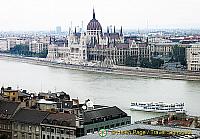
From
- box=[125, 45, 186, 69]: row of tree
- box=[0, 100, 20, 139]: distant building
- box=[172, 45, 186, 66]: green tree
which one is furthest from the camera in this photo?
box=[172, 45, 186, 66]: green tree

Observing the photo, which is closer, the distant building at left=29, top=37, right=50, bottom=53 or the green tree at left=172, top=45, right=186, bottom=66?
the green tree at left=172, top=45, right=186, bottom=66

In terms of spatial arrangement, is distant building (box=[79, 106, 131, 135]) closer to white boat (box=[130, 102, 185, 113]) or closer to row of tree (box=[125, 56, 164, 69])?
white boat (box=[130, 102, 185, 113])

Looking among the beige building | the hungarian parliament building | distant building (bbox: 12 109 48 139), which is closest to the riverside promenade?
the hungarian parliament building

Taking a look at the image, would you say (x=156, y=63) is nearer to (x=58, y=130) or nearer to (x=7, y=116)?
(x=7, y=116)

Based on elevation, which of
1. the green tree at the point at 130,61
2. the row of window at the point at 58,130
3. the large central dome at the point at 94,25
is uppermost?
the large central dome at the point at 94,25

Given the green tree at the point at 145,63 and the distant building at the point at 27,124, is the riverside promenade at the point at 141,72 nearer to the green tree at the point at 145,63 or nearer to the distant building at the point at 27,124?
the green tree at the point at 145,63

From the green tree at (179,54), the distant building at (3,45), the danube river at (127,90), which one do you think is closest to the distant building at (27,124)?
the danube river at (127,90)

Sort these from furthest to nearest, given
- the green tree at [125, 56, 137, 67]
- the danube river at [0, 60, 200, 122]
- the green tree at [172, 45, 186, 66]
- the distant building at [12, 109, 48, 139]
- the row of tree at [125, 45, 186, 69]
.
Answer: the green tree at [172, 45, 186, 66] < the green tree at [125, 56, 137, 67] < the row of tree at [125, 45, 186, 69] < the danube river at [0, 60, 200, 122] < the distant building at [12, 109, 48, 139]

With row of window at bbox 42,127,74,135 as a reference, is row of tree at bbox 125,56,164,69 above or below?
below

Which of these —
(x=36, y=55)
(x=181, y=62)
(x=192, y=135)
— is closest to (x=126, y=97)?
(x=192, y=135)
